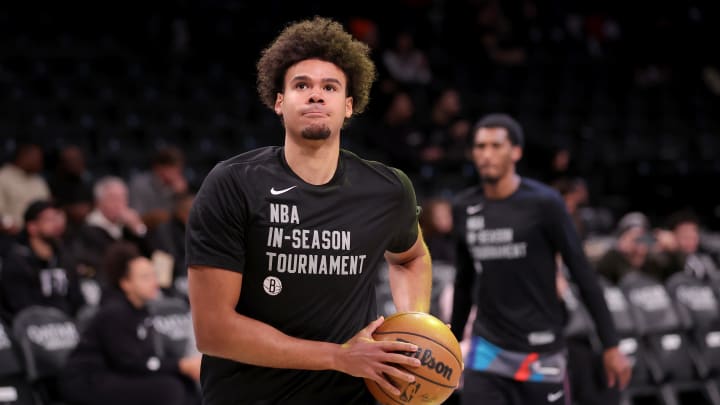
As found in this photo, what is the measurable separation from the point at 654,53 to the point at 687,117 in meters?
1.27

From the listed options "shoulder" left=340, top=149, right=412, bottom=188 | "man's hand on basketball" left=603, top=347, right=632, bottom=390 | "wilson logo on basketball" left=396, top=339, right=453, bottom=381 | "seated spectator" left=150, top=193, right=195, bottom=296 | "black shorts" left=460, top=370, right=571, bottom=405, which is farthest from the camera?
"seated spectator" left=150, top=193, right=195, bottom=296

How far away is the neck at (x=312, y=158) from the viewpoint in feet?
9.24

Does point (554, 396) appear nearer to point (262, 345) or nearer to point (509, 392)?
point (509, 392)

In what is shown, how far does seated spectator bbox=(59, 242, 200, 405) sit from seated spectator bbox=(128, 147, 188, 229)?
8.69 feet

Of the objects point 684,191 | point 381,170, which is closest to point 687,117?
point 684,191

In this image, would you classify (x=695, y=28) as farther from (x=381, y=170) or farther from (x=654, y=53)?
(x=381, y=170)

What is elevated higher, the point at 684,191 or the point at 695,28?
the point at 695,28

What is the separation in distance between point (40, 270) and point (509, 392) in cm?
385

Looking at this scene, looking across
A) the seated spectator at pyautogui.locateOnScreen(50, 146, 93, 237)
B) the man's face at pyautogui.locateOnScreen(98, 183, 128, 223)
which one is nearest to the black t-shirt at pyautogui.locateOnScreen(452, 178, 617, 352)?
the man's face at pyautogui.locateOnScreen(98, 183, 128, 223)

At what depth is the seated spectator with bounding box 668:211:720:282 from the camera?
9792 mm

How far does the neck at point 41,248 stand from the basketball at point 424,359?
504 cm

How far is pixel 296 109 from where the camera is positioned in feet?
8.97

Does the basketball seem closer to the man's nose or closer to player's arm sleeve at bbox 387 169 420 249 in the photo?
player's arm sleeve at bbox 387 169 420 249

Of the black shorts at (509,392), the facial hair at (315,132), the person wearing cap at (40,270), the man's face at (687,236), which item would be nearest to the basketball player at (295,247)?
the facial hair at (315,132)
